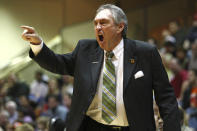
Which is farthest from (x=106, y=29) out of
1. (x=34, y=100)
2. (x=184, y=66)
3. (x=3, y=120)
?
(x=34, y=100)

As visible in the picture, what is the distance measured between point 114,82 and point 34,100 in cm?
703

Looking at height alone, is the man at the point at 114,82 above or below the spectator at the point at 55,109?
above

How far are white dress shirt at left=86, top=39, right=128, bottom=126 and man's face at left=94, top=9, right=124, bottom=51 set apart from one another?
0.25ft

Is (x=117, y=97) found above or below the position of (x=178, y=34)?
above

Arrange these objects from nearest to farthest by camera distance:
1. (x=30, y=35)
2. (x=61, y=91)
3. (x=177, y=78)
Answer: (x=30, y=35)
(x=177, y=78)
(x=61, y=91)

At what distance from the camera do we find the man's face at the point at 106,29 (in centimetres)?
270

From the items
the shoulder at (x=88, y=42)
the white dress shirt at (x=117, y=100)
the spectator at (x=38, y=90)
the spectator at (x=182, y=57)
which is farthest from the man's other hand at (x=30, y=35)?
the spectator at (x=38, y=90)

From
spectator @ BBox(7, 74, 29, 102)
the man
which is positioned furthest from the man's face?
spectator @ BBox(7, 74, 29, 102)

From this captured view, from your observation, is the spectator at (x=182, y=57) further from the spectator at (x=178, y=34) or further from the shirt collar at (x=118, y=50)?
the shirt collar at (x=118, y=50)

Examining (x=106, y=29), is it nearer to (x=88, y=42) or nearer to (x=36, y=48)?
(x=88, y=42)

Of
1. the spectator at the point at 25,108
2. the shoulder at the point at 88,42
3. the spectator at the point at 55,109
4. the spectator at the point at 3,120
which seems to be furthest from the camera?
the spectator at the point at 25,108

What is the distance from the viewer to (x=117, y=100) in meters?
2.70

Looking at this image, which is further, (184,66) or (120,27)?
(184,66)

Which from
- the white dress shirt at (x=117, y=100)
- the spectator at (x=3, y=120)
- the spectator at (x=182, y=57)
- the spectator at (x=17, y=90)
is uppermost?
the white dress shirt at (x=117, y=100)
